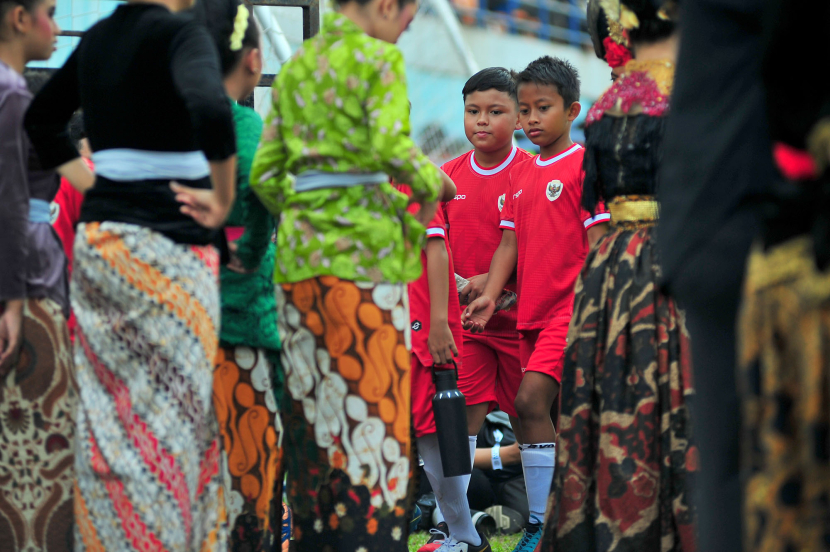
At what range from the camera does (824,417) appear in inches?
40.1

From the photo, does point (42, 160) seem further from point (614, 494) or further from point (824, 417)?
point (824, 417)

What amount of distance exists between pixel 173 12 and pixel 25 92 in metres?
0.67

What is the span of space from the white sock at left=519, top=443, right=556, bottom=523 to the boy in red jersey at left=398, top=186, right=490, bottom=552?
0.84 feet

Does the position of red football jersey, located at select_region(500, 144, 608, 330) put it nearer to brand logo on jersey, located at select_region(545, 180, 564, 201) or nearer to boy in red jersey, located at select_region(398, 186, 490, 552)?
brand logo on jersey, located at select_region(545, 180, 564, 201)

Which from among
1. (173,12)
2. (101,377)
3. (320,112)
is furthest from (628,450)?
(173,12)

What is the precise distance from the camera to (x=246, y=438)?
→ 2979mm

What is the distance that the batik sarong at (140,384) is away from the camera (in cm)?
233

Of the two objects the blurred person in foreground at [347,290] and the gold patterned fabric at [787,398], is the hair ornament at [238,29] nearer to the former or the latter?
the blurred person in foreground at [347,290]

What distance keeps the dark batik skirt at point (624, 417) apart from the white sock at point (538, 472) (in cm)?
110

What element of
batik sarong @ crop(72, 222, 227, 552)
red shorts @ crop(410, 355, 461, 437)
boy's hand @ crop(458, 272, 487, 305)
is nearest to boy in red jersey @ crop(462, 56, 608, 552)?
boy's hand @ crop(458, 272, 487, 305)

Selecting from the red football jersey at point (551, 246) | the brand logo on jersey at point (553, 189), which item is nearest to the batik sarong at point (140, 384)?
the red football jersey at point (551, 246)

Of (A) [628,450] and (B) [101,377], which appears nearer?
(B) [101,377]

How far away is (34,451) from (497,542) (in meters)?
2.39

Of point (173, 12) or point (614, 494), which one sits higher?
point (173, 12)
